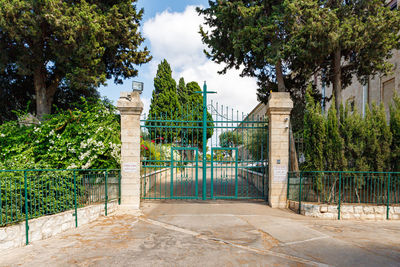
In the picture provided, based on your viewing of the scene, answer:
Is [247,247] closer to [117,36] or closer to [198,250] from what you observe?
[198,250]

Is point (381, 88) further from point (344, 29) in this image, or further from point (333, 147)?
point (333, 147)

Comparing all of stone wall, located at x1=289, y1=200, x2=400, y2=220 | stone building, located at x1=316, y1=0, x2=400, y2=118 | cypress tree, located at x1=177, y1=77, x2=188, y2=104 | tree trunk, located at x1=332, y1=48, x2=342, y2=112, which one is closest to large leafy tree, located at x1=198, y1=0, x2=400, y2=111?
tree trunk, located at x1=332, y1=48, x2=342, y2=112

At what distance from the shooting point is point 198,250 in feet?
14.2

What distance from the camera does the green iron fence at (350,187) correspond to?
22.7 ft

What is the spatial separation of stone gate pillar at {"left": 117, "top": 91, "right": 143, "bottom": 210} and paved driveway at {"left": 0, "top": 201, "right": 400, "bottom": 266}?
0.72m

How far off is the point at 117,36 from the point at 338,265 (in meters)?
11.2

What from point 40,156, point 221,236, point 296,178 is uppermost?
point 40,156

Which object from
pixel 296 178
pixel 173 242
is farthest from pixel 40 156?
pixel 296 178

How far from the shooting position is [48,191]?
523 cm

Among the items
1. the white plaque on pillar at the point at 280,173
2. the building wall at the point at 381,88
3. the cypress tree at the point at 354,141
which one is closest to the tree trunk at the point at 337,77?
the cypress tree at the point at 354,141

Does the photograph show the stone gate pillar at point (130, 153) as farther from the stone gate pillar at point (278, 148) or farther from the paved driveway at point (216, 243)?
the stone gate pillar at point (278, 148)

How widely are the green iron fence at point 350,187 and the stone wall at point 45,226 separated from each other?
19.8ft

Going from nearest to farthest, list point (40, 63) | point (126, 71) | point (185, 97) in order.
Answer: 1. point (40, 63)
2. point (126, 71)
3. point (185, 97)

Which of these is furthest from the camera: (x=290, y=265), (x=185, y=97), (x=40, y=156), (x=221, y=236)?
(x=185, y=97)
